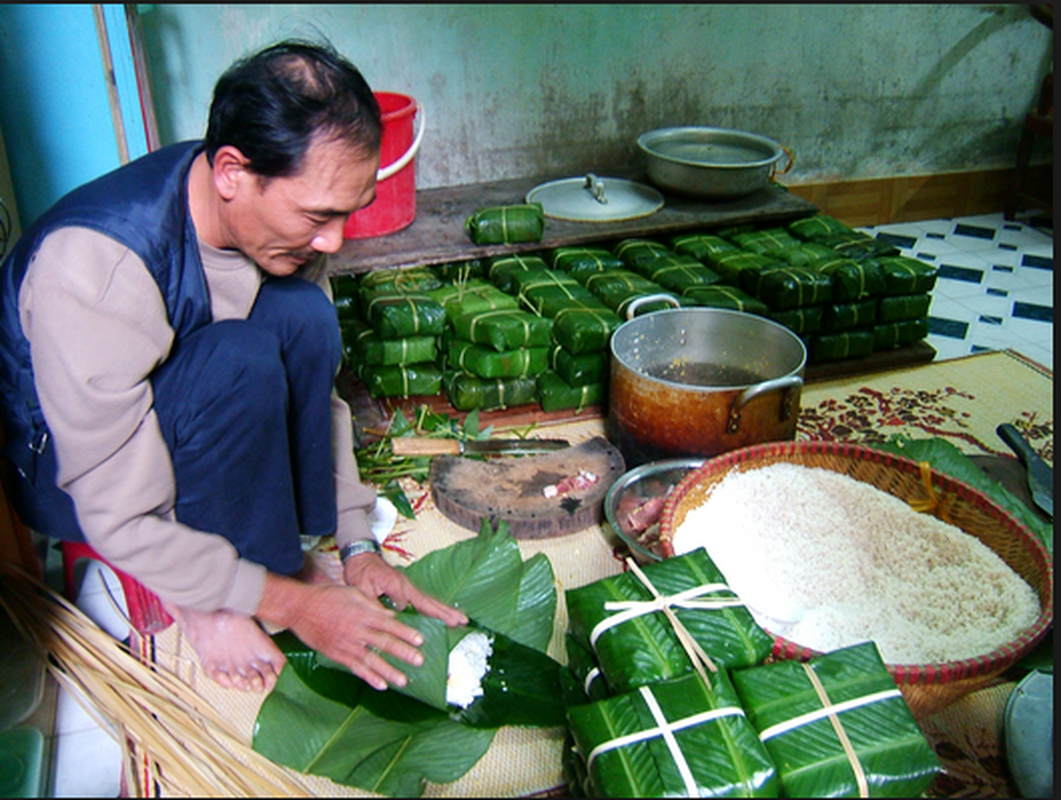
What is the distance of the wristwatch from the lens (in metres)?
1.95

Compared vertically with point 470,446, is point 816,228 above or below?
above

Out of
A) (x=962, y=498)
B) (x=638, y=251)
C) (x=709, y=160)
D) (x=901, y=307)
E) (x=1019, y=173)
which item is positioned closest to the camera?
(x=962, y=498)

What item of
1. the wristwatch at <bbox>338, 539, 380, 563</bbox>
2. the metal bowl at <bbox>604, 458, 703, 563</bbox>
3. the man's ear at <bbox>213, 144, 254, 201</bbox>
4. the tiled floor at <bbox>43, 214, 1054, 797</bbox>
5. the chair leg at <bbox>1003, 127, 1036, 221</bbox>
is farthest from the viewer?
the chair leg at <bbox>1003, 127, 1036, 221</bbox>

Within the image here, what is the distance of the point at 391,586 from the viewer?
1.82 metres

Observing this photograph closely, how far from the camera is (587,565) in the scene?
7.16ft

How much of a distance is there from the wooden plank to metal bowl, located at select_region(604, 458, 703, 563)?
1.11m

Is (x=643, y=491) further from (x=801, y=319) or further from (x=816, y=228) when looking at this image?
(x=816, y=228)

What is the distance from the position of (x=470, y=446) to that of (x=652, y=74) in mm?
2131

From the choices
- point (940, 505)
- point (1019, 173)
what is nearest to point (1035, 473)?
point (940, 505)

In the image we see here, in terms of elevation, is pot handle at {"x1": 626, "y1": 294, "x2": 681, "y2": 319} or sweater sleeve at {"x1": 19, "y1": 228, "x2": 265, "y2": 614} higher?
sweater sleeve at {"x1": 19, "y1": 228, "x2": 265, "y2": 614}

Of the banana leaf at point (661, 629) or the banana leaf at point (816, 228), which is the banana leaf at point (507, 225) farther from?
the banana leaf at point (661, 629)

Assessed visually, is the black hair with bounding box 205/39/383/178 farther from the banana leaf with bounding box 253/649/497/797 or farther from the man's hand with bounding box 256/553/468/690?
the banana leaf with bounding box 253/649/497/797

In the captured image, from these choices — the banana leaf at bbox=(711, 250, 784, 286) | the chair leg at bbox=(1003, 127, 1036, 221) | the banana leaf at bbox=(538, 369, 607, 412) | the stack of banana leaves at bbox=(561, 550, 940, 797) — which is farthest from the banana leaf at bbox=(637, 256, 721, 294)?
the chair leg at bbox=(1003, 127, 1036, 221)

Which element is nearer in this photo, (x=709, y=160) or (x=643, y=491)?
(x=643, y=491)
